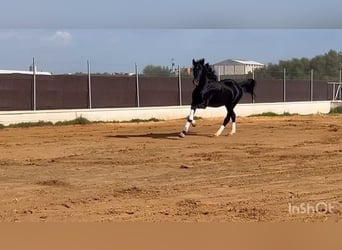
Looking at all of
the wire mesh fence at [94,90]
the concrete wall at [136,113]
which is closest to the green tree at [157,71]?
the wire mesh fence at [94,90]

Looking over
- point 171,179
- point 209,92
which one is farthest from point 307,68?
point 171,179

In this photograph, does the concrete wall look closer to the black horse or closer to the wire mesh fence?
the wire mesh fence

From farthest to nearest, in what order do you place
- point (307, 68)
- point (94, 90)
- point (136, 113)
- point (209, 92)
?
1. point (307, 68)
2. point (136, 113)
3. point (94, 90)
4. point (209, 92)

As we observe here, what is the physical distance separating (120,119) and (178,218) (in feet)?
59.6

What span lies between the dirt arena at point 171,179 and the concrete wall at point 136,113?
586 centimetres

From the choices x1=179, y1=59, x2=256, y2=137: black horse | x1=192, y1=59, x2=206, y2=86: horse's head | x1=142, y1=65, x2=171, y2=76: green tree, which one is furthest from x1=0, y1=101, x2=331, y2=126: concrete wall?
x1=192, y1=59, x2=206, y2=86: horse's head

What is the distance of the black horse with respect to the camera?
14867 millimetres

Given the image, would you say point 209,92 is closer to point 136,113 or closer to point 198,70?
point 198,70

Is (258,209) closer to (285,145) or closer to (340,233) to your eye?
(340,233)

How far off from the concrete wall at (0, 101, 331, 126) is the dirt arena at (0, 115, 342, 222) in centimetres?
586

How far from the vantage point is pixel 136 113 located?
24.7 meters

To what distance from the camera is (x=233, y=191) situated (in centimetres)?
779

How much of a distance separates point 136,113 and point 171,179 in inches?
631

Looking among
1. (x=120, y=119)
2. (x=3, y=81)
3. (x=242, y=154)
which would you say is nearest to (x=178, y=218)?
(x=242, y=154)
